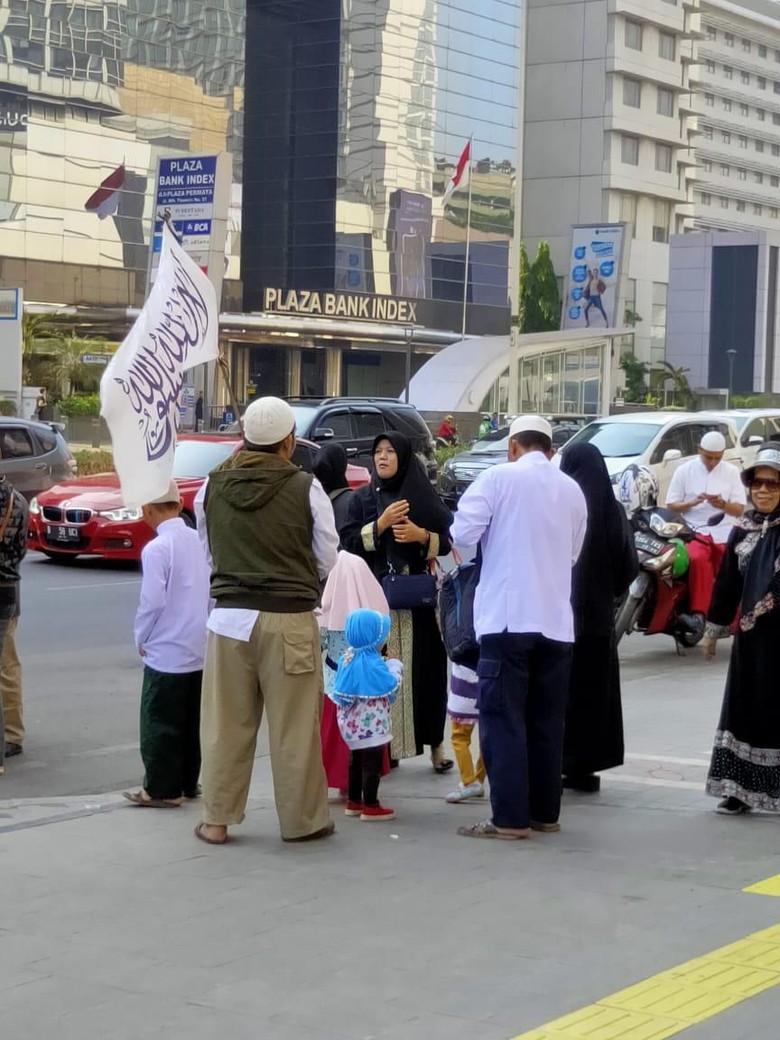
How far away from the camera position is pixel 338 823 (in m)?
7.36

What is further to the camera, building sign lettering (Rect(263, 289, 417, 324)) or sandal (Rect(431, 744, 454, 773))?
building sign lettering (Rect(263, 289, 417, 324))

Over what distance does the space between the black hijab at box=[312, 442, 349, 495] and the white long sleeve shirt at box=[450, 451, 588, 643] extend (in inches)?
66.6

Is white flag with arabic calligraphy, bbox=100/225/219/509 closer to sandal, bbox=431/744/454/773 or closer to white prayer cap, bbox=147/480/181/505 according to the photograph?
white prayer cap, bbox=147/480/181/505

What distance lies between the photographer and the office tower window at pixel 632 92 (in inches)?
4018

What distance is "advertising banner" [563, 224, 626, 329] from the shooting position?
7644 centimetres

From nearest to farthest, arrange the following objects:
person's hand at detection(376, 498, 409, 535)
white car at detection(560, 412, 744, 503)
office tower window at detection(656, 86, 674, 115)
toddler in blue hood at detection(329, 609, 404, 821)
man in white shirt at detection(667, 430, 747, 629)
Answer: toddler in blue hood at detection(329, 609, 404, 821), person's hand at detection(376, 498, 409, 535), man in white shirt at detection(667, 430, 747, 629), white car at detection(560, 412, 744, 503), office tower window at detection(656, 86, 674, 115)

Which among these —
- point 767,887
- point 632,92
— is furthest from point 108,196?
point 767,887

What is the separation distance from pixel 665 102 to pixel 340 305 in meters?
41.1

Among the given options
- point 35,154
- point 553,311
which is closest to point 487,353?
point 35,154

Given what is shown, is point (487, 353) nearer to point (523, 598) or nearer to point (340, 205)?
point (340, 205)

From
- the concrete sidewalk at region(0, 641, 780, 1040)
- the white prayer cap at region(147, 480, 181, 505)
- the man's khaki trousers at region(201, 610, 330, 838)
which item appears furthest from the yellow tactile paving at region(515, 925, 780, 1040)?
the white prayer cap at region(147, 480, 181, 505)

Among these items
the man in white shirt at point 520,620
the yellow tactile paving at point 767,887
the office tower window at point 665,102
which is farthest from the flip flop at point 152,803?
the office tower window at point 665,102

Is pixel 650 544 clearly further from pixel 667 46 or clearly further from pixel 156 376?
pixel 667 46

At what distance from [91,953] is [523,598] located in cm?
247
